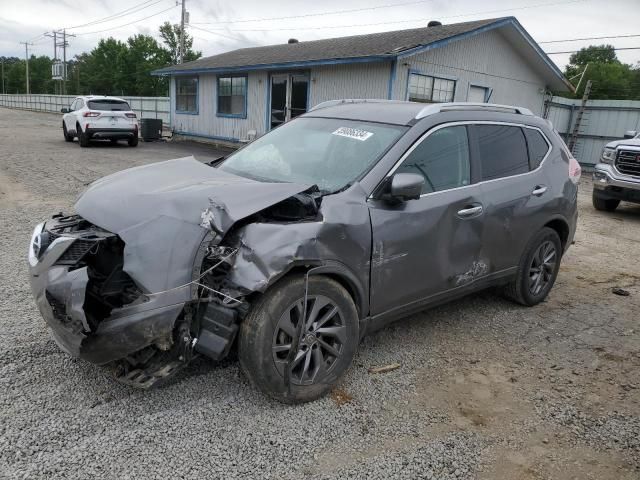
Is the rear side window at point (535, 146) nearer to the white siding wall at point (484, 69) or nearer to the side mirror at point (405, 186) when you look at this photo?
the side mirror at point (405, 186)

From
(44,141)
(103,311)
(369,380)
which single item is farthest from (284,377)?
(44,141)

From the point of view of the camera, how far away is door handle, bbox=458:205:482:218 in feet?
12.5

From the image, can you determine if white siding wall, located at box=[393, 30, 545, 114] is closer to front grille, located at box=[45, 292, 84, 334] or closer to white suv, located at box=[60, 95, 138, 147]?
white suv, located at box=[60, 95, 138, 147]

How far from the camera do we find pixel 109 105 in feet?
57.7

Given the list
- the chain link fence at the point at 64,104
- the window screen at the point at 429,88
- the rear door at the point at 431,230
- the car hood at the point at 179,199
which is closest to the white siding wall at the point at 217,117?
the chain link fence at the point at 64,104

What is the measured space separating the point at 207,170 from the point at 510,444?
8.88ft

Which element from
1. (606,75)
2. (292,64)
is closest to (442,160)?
(292,64)

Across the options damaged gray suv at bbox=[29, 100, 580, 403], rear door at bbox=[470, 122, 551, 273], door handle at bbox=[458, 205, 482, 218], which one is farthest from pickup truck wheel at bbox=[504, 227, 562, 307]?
door handle at bbox=[458, 205, 482, 218]

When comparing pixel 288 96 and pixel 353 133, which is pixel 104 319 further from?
pixel 288 96

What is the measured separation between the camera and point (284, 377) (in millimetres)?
2965

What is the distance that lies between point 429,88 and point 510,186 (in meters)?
11.4

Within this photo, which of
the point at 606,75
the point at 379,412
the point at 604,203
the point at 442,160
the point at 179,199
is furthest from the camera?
the point at 606,75

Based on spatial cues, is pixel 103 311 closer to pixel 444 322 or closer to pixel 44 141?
pixel 444 322

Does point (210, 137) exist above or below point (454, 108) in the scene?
below
